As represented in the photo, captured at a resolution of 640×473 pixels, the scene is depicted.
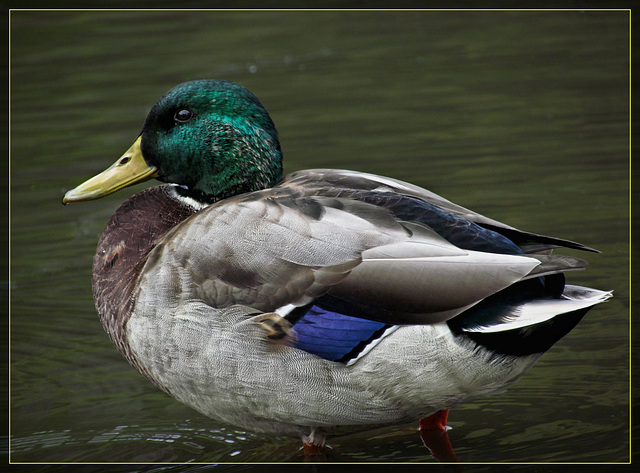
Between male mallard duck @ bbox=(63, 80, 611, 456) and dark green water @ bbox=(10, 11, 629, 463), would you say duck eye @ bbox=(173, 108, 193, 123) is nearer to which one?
male mallard duck @ bbox=(63, 80, 611, 456)

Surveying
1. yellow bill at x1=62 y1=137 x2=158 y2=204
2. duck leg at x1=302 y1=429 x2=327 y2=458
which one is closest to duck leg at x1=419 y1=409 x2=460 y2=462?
duck leg at x1=302 y1=429 x2=327 y2=458

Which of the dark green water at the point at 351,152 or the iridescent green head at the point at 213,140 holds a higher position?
the iridescent green head at the point at 213,140

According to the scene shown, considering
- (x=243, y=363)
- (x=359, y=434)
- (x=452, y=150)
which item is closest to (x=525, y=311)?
(x=243, y=363)

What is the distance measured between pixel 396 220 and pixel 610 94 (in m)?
5.44

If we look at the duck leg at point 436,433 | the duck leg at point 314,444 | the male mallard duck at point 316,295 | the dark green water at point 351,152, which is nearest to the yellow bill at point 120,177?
the male mallard duck at point 316,295

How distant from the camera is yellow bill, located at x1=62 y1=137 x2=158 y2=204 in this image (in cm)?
457

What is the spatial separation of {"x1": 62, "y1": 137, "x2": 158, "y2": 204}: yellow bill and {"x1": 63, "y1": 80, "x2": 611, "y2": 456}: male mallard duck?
21 cm

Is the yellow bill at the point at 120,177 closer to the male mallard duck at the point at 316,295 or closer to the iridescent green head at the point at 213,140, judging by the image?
the iridescent green head at the point at 213,140

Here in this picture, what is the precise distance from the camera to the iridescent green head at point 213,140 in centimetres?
439

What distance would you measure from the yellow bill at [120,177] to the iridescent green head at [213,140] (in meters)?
0.07

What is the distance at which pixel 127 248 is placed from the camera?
4402 mm

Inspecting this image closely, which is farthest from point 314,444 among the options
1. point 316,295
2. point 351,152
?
point 351,152

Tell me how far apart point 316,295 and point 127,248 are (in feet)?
3.33

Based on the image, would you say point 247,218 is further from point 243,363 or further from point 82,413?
point 82,413
